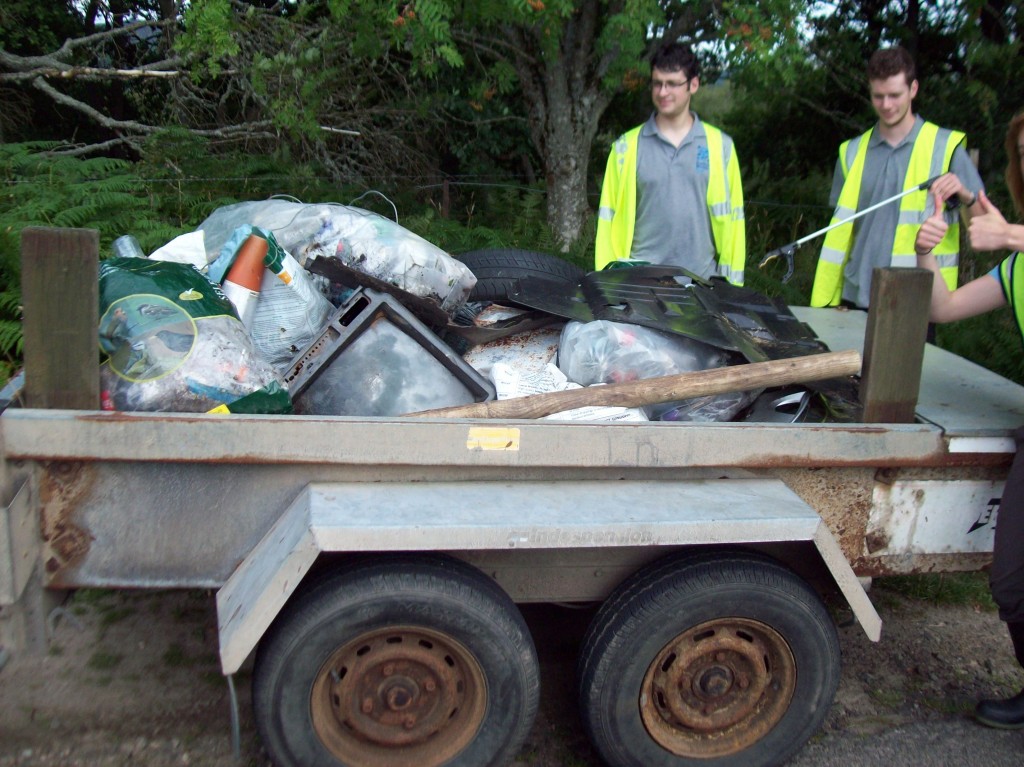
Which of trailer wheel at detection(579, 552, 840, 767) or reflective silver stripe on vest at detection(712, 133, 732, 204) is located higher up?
reflective silver stripe on vest at detection(712, 133, 732, 204)

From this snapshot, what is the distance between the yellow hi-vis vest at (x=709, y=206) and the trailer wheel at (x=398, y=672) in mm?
2221

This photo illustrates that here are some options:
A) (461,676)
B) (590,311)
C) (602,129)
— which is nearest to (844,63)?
(602,129)

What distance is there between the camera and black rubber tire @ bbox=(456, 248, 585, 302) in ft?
11.6

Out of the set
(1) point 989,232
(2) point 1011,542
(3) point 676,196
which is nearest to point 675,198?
(3) point 676,196

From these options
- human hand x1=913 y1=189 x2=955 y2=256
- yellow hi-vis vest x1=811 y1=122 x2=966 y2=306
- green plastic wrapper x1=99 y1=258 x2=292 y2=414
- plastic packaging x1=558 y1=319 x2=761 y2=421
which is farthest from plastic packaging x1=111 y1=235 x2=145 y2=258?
yellow hi-vis vest x1=811 y1=122 x2=966 y2=306

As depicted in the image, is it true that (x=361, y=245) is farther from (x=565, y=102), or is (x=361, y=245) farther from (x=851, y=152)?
(x=565, y=102)

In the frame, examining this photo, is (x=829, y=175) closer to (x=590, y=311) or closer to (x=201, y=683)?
(x=590, y=311)

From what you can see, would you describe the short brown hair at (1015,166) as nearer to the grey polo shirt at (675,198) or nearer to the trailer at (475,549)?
the trailer at (475,549)

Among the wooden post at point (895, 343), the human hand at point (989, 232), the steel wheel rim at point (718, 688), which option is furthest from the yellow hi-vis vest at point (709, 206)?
the steel wheel rim at point (718, 688)

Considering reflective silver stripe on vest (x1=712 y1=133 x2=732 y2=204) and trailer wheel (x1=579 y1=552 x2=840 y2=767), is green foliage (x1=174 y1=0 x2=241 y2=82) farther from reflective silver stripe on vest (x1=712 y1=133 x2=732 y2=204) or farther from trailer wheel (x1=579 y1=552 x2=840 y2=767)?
trailer wheel (x1=579 y1=552 x2=840 y2=767)

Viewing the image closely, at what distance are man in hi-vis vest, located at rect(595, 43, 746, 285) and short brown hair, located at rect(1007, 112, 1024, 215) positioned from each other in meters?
1.23

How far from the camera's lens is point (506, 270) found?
3.69m

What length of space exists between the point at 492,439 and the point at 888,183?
2.66 meters

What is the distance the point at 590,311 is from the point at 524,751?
4.59 ft
